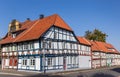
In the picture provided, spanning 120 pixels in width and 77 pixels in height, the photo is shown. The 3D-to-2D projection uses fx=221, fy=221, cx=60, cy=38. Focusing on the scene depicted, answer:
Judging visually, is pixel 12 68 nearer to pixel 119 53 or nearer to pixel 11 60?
pixel 11 60

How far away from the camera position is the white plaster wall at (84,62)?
5015 centimetres

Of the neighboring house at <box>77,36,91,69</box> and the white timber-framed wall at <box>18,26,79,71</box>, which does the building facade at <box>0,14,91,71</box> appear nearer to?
the white timber-framed wall at <box>18,26,79,71</box>

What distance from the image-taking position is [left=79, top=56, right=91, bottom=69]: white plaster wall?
165ft

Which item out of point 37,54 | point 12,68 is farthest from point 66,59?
point 12,68

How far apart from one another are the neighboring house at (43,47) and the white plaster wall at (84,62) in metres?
3.23

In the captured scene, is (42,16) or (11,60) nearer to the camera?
(11,60)

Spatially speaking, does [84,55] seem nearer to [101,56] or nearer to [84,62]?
[84,62]

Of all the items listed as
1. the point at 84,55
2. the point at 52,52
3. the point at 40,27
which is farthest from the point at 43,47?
the point at 84,55

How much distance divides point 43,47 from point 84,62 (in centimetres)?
1872

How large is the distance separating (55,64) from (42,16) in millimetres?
11988

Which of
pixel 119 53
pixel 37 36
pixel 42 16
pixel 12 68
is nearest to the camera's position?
pixel 37 36

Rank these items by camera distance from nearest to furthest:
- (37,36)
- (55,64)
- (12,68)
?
(37,36)
(55,64)
(12,68)

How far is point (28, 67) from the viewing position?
37969 mm

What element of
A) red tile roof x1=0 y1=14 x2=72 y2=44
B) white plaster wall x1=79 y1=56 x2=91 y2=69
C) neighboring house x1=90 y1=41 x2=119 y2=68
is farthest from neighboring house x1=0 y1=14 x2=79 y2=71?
neighboring house x1=90 y1=41 x2=119 y2=68
